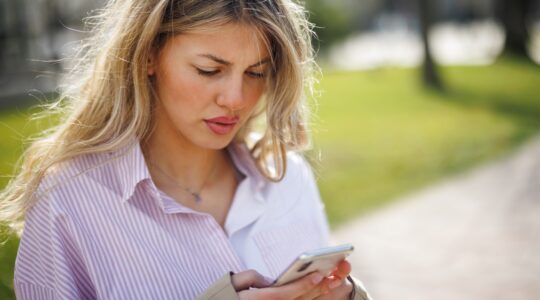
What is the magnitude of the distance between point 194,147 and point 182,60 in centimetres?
39

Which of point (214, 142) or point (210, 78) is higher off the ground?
point (210, 78)

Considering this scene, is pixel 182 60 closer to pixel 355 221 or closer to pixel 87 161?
pixel 87 161

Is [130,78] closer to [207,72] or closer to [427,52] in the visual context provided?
[207,72]

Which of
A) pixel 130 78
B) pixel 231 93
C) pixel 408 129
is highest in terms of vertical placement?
pixel 130 78

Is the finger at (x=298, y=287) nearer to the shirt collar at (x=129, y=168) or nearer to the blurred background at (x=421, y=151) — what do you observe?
the shirt collar at (x=129, y=168)

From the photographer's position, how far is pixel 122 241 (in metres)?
2.10

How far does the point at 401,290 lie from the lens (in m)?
4.29

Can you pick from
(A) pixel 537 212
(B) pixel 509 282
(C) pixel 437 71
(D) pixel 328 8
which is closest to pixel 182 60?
(B) pixel 509 282

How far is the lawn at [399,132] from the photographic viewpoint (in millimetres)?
6328

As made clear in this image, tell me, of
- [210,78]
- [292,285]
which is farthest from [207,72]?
[292,285]

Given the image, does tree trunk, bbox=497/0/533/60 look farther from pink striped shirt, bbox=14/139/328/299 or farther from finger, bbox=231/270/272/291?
finger, bbox=231/270/272/291

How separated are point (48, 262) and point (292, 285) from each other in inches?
30.0

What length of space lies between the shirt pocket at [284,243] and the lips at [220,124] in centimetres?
38

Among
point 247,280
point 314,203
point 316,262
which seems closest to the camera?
point 316,262
